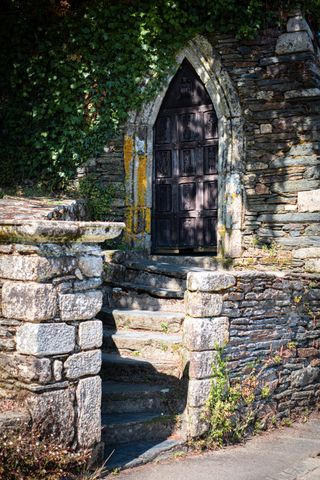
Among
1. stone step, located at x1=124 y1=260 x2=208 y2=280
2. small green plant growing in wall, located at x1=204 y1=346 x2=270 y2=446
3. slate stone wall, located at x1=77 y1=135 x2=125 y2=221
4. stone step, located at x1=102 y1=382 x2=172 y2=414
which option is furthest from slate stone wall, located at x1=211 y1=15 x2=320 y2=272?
Answer: stone step, located at x1=102 y1=382 x2=172 y2=414

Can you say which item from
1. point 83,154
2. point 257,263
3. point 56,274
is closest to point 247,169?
point 257,263

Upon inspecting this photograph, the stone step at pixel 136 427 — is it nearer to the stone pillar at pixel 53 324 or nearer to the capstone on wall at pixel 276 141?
the stone pillar at pixel 53 324

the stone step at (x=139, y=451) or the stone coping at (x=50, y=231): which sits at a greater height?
the stone coping at (x=50, y=231)

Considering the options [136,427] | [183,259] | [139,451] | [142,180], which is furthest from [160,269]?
[139,451]

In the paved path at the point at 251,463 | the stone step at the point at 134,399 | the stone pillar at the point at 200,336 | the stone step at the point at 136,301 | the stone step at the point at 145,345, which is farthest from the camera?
the stone step at the point at 136,301

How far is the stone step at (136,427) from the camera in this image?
4.66 metres

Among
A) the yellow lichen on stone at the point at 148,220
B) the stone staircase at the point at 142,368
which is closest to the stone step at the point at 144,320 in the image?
the stone staircase at the point at 142,368

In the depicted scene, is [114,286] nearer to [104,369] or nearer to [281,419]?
[104,369]

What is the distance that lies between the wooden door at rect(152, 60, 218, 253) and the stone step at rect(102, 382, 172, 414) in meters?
3.78

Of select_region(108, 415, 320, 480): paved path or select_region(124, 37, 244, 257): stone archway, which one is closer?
select_region(108, 415, 320, 480): paved path

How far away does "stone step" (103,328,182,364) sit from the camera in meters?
5.44

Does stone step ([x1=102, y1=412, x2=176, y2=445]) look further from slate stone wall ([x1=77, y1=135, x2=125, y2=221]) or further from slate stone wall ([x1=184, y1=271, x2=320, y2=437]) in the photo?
slate stone wall ([x1=77, y1=135, x2=125, y2=221])

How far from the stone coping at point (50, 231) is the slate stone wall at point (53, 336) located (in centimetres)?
5

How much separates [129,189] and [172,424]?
437 cm
